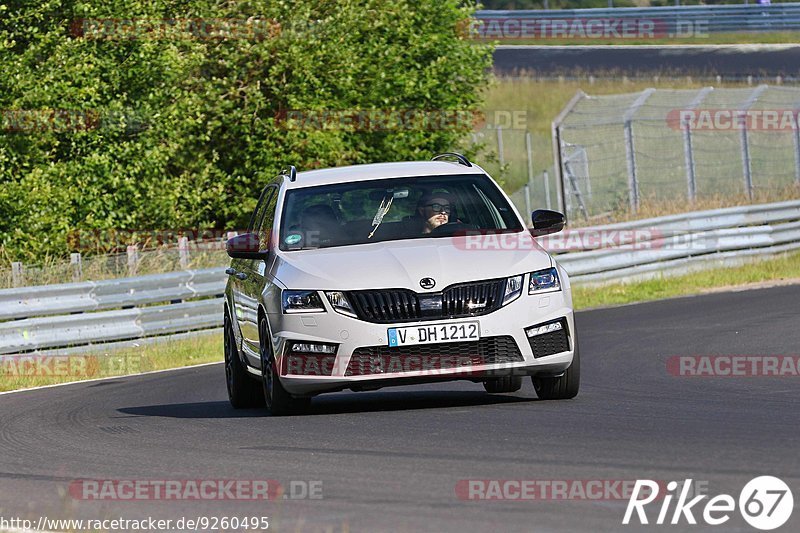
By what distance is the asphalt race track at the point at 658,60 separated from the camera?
50750 mm

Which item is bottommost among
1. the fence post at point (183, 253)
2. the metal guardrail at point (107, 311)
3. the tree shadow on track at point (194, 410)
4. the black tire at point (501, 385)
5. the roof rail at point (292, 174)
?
the fence post at point (183, 253)

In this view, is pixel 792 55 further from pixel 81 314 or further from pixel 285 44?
pixel 81 314

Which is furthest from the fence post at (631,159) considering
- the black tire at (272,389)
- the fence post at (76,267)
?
the black tire at (272,389)

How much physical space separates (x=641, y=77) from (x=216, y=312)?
32885 mm

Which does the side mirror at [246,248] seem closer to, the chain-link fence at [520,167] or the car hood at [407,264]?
the car hood at [407,264]

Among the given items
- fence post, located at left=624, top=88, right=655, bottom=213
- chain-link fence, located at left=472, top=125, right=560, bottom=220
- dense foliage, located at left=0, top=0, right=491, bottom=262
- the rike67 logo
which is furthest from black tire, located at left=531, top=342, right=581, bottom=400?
chain-link fence, located at left=472, top=125, right=560, bottom=220

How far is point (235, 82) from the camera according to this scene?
3073 cm

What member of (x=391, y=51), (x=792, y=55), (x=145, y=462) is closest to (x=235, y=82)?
(x=391, y=51)

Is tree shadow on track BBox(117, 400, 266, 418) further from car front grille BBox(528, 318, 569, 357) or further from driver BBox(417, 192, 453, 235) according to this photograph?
car front grille BBox(528, 318, 569, 357)

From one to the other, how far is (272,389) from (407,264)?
130 cm

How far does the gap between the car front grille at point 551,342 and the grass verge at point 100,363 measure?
777 centimetres

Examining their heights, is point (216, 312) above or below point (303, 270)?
below

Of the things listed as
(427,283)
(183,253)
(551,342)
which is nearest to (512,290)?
(551,342)

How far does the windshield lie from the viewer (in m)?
10.7
